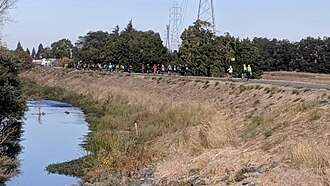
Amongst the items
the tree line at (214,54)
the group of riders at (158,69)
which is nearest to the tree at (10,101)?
the group of riders at (158,69)

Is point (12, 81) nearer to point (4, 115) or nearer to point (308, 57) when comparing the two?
point (4, 115)

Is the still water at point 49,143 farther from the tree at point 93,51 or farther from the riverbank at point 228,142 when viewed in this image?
the tree at point 93,51

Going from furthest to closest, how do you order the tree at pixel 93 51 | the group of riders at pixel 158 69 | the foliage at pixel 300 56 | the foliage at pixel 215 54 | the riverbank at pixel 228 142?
the tree at pixel 93 51, the foliage at pixel 300 56, the foliage at pixel 215 54, the group of riders at pixel 158 69, the riverbank at pixel 228 142

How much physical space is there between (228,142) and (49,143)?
59.4 feet

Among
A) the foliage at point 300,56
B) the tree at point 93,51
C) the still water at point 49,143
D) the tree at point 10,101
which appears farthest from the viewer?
the tree at point 93,51

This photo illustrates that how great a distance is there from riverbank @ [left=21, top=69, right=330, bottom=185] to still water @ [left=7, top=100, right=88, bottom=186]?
79.3 inches

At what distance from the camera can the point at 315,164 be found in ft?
49.0

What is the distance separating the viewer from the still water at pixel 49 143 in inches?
982

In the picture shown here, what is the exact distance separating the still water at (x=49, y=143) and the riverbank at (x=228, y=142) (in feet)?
6.60

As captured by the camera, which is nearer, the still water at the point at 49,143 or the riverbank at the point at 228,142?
the riverbank at the point at 228,142

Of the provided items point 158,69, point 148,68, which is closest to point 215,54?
point 158,69

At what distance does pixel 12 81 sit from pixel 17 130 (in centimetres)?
422

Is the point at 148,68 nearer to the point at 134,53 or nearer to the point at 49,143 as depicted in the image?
the point at 134,53

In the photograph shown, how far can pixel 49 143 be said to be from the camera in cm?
3666
